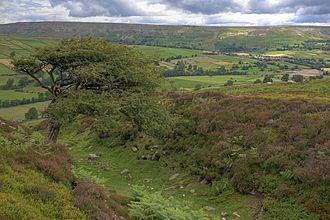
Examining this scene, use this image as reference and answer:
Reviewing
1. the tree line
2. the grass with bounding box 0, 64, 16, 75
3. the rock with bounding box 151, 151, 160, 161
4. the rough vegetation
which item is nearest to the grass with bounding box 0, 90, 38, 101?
the tree line

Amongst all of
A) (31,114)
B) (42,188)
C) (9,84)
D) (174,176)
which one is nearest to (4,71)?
(9,84)

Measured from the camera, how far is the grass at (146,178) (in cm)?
2005

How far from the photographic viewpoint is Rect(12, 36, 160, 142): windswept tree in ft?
90.9

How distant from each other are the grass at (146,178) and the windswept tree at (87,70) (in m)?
5.06

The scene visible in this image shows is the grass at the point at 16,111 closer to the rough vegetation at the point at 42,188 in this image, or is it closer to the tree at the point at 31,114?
the tree at the point at 31,114

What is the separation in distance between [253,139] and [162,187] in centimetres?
660

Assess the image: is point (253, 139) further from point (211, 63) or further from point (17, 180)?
point (211, 63)

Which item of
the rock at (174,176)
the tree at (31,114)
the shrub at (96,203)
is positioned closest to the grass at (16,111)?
the tree at (31,114)

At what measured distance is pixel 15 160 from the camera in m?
14.3

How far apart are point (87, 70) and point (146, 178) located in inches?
344

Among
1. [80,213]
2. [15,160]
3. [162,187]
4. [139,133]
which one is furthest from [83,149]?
[80,213]

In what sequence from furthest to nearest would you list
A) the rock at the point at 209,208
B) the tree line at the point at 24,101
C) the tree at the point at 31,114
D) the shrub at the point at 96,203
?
the tree line at the point at 24,101
the tree at the point at 31,114
the rock at the point at 209,208
the shrub at the point at 96,203

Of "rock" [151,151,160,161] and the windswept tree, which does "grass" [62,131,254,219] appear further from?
the windswept tree

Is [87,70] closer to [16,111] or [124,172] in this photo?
[124,172]
